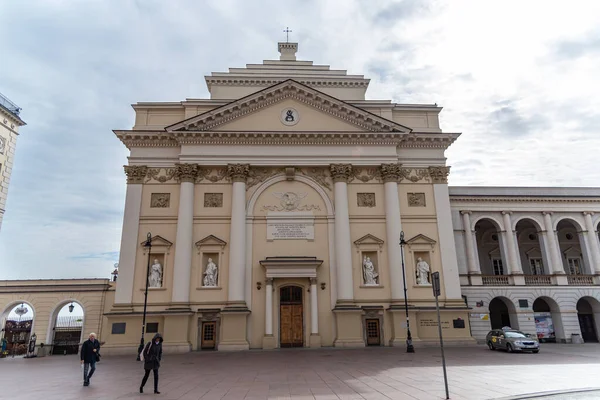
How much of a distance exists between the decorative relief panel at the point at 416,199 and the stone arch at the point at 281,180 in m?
5.95

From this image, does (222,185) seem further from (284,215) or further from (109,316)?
(109,316)

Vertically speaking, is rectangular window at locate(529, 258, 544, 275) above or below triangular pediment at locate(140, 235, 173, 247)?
below

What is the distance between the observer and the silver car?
71.5 ft

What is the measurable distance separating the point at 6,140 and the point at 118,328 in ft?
59.9

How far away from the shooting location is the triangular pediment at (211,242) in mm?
27000

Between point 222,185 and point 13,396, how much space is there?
730 inches

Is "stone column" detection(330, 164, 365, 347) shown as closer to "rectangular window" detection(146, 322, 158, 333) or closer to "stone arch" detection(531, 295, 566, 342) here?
"rectangular window" detection(146, 322, 158, 333)

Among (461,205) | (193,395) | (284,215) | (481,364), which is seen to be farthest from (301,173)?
(193,395)

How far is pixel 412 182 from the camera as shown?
29.5 m

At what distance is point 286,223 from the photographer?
27.9m

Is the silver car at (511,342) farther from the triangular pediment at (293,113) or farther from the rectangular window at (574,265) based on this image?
the rectangular window at (574,265)

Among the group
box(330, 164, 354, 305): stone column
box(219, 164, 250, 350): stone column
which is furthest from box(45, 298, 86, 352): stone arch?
box(330, 164, 354, 305): stone column

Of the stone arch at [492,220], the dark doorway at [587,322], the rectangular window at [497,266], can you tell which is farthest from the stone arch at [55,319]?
the dark doorway at [587,322]

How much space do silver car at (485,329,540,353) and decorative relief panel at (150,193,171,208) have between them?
23.1m
